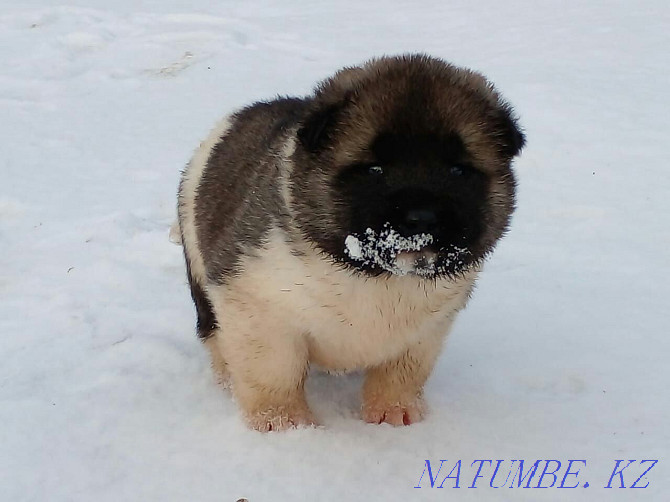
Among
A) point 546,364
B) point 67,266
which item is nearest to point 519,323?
point 546,364

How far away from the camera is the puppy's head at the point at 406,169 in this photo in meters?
2.80

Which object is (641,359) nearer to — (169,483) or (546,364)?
(546,364)

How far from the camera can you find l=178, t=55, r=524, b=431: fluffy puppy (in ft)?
9.37

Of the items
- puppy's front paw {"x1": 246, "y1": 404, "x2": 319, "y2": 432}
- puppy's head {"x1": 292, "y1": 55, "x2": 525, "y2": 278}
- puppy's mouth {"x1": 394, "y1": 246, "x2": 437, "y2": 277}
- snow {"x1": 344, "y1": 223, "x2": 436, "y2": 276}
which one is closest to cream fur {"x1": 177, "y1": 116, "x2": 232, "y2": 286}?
puppy's front paw {"x1": 246, "y1": 404, "x2": 319, "y2": 432}

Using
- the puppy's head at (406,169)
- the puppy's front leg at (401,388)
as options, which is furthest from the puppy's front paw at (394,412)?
the puppy's head at (406,169)

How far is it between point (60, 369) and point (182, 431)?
2.84 feet

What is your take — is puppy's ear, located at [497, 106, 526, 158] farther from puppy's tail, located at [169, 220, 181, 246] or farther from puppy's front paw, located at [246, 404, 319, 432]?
puppy's tail, located at [169, 220, 181, 246]

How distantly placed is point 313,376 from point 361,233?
60.3 inches

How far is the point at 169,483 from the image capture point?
3.15 meters

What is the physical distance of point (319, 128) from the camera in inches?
120

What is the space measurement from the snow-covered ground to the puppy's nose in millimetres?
1108

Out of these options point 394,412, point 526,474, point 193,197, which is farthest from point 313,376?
point 526,474

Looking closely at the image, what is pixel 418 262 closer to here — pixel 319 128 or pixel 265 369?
pixel 319 128

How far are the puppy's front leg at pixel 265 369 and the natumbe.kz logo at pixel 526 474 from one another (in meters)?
0.65
